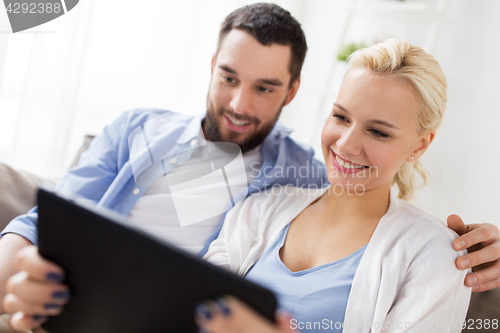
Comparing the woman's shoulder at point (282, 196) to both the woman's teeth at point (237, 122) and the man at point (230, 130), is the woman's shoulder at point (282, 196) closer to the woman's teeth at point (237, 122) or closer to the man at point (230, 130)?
the man at point (230, 130)

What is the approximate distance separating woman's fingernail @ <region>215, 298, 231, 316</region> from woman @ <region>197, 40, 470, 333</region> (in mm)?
525

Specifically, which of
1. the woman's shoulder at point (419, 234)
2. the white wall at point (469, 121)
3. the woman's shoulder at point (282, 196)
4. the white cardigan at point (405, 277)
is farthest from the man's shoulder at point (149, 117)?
the white wall at point (469, 121)

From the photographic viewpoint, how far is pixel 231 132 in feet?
4.91

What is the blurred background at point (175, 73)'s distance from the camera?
1727 mm

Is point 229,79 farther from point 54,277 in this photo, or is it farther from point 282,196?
point 54,277

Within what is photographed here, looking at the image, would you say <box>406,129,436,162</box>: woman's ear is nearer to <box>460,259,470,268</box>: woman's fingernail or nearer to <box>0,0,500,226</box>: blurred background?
<box>460,259,470,268</box>: woman's fingernail

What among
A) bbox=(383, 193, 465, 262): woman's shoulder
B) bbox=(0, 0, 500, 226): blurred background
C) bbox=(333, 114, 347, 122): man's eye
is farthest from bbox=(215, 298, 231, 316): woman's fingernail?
bbox=(0, 0, 500, 226): blurred background

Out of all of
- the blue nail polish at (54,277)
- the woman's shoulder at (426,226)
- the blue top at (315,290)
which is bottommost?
the blue top at (315,290)

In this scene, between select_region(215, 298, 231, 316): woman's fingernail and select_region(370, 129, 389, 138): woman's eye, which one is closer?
select_region(215, 298, 231, 316): woman's fingernail

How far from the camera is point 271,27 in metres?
1.41

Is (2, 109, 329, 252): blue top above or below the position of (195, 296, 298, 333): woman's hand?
below

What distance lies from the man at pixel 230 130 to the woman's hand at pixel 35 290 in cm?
59

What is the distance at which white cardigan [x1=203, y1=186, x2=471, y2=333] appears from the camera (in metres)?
0.86

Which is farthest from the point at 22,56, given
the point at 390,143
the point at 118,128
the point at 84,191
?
the point at 390,143
